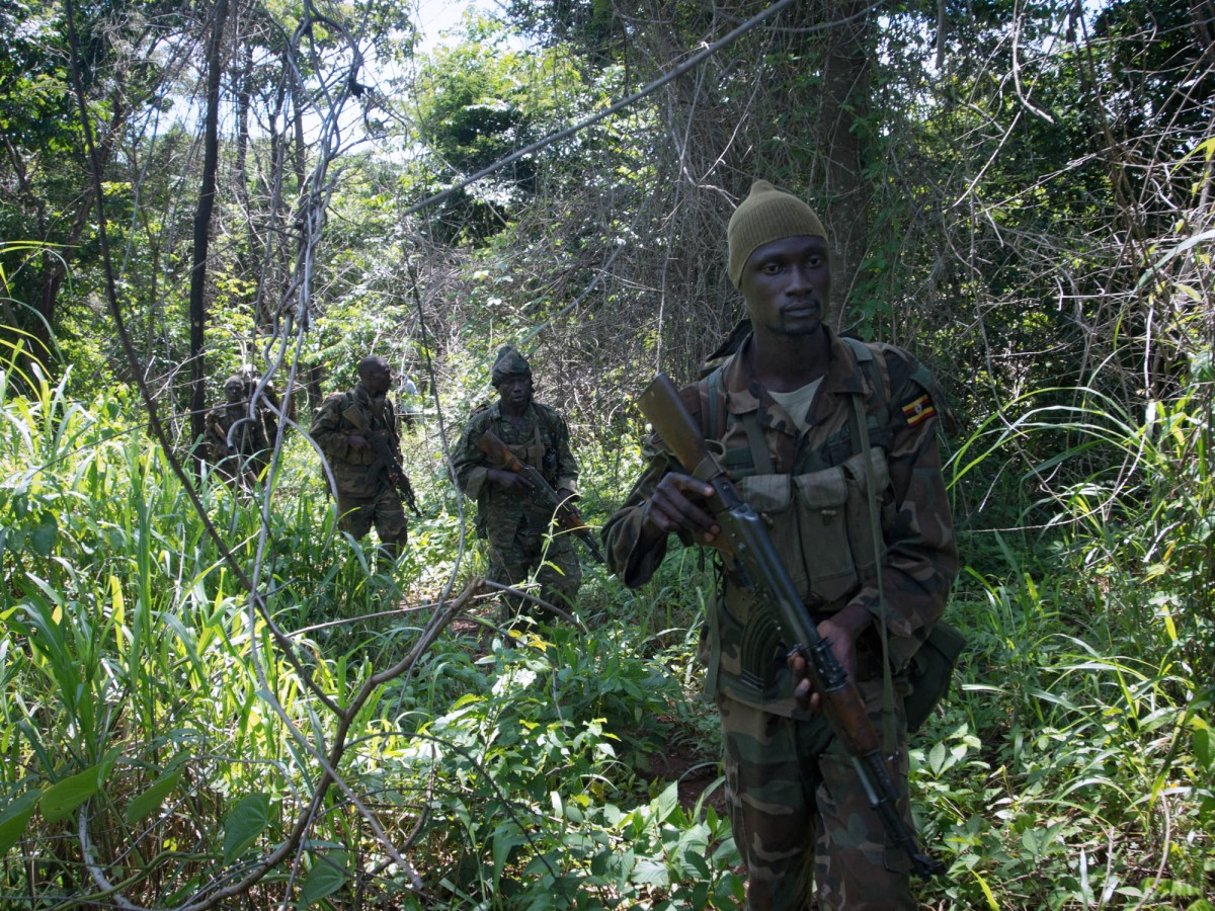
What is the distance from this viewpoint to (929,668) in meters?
2.35

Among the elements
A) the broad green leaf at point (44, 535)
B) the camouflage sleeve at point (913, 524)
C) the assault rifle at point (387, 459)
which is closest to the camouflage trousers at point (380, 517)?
the assault rifle at point (387, 459)

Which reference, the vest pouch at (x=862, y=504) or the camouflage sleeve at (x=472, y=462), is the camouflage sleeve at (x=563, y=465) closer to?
the camouflage sleeve at (x=472, y=462)

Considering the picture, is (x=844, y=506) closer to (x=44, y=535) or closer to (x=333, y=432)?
(x=44, y=535)

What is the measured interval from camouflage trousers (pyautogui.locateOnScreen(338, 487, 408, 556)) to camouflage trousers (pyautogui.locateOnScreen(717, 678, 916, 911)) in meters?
5.67

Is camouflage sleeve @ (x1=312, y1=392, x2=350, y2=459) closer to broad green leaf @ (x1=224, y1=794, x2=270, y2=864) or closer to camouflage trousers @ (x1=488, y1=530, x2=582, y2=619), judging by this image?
camouflage trousers @ (x1=488, y1=530, x2=582, y2=619)

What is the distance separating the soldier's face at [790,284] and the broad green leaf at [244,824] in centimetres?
168

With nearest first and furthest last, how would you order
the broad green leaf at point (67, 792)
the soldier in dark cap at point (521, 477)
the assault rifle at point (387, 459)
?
the broad green leaf at point (67, 792)
the soldier in dark cap at point (521, 477)
the assault rifle at point (387, 459)

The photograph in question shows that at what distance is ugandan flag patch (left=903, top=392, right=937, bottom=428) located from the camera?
2318 mm

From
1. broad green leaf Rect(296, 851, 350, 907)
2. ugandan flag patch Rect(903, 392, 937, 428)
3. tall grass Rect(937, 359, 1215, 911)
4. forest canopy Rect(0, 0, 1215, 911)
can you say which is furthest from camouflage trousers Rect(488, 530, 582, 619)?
ugandan flag patch Rect(903, 392, 937, 428)

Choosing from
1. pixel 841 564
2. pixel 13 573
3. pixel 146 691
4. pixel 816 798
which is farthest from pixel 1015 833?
pixel 13 573

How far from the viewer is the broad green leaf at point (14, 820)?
79.7 inches

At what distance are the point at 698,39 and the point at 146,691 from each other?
4744 mm

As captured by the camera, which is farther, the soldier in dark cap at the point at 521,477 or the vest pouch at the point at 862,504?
the soldier in dark cap at the point at 521,477

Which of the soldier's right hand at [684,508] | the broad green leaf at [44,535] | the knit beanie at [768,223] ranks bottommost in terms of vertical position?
the broad green leaf at [44,535]
